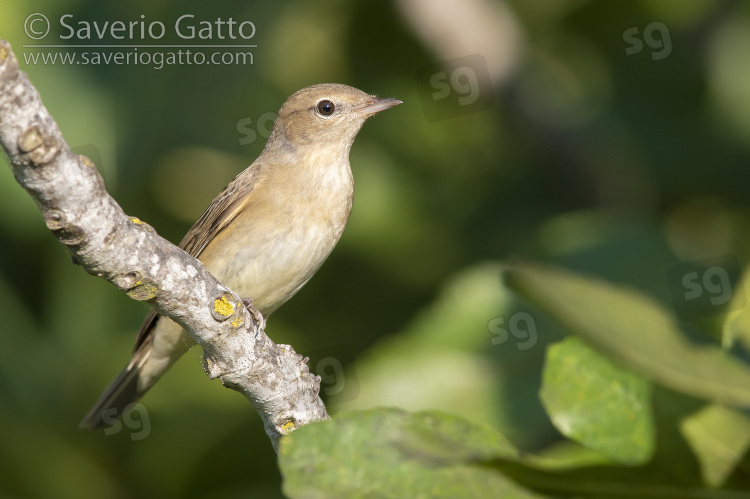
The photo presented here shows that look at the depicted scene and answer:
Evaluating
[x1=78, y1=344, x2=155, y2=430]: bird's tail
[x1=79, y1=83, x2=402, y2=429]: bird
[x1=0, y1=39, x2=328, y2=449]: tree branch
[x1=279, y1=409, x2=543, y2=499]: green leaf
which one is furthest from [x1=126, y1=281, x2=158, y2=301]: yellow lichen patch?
[x1=78, y1=344, x2=155, y2=430]: bird's tail

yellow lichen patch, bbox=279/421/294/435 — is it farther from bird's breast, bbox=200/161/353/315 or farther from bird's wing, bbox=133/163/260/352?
bird's wing, bbox=133/163/260/352

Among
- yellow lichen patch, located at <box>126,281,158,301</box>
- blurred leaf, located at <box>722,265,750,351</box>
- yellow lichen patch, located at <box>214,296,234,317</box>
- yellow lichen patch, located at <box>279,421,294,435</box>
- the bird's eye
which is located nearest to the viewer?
blurred leaf, located at <box>722,265,750,351</box>

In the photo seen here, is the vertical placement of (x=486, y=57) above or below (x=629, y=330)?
above

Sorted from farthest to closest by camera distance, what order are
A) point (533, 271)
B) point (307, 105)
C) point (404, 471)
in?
point (307, 105)
point (533, 271)
point (404, 471)

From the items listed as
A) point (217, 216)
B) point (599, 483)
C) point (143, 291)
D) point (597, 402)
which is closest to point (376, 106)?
point (217, 216)

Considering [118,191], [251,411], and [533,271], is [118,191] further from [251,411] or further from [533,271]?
[533,271]

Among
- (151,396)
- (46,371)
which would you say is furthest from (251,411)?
A: (46,371)
